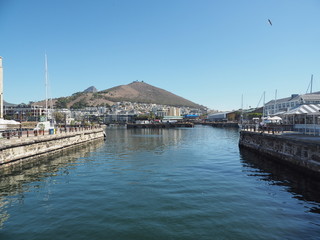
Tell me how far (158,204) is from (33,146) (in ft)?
69.9

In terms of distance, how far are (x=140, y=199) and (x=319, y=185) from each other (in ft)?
41.6

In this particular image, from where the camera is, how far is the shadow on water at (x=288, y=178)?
14.1 m

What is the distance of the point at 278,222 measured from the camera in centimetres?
1041

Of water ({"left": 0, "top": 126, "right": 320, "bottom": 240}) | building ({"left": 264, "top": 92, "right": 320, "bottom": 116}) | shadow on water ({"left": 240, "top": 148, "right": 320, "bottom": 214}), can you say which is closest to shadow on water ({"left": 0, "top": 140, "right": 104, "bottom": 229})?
water ({"left": 0, "top": 126, "right": 320, "bottom": 240})

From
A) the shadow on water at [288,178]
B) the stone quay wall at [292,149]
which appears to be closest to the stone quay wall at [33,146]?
the shadow on water at [288,178]

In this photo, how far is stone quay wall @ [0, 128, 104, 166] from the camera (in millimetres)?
21977

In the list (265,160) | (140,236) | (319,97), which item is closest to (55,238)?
(140,236)

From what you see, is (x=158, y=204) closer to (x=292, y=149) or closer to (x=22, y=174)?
(x=22, y=174)

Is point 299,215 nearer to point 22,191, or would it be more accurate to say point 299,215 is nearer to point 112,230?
point 112,230

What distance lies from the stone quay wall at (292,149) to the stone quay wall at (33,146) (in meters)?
26.7

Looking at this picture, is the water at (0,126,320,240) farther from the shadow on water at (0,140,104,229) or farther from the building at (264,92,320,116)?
the building at (264,92,320,116)

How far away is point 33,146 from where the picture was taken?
89.9 ft

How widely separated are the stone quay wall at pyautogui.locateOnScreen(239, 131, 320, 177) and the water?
115 centimetres

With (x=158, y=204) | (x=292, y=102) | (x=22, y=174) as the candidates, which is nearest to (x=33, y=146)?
(x=22, y=174)
